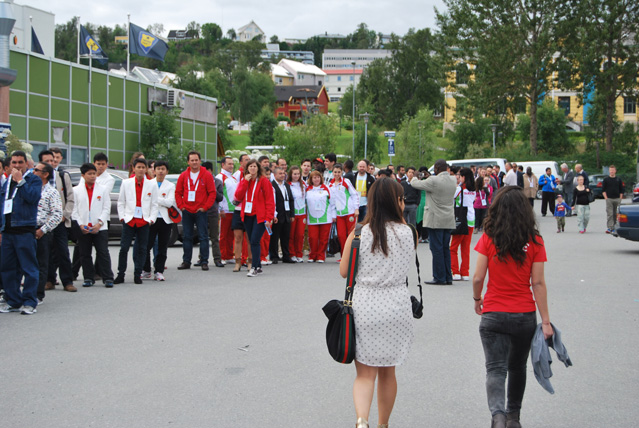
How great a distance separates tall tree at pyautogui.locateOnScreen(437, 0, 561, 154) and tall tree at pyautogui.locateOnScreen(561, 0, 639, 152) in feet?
4.35

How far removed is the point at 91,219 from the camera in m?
11.8

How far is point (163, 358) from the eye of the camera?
7.27 metres

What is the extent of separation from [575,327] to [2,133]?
1651 centimetres

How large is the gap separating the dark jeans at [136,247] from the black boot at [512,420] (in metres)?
8.38

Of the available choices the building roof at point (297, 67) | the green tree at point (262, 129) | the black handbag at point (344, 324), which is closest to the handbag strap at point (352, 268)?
the black handbag at point (344, 324)

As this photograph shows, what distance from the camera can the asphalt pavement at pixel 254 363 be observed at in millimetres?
5590

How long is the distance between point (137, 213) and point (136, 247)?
567mm

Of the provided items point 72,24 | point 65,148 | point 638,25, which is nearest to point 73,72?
point 65,148

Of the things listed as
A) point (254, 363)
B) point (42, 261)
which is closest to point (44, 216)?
point (42, 261)

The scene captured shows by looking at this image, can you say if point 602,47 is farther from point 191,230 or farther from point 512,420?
point 512,420

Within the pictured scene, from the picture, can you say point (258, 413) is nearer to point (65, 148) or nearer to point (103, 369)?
point (103, 369)

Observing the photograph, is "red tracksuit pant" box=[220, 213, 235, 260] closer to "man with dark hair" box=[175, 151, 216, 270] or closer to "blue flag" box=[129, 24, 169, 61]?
"man with dark hair" box=[175, 151, 216, 270]

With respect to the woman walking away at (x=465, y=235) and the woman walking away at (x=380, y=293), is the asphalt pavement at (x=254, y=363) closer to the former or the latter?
the woman walking away at (x=380, y=293)

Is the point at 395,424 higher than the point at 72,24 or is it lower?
lower
